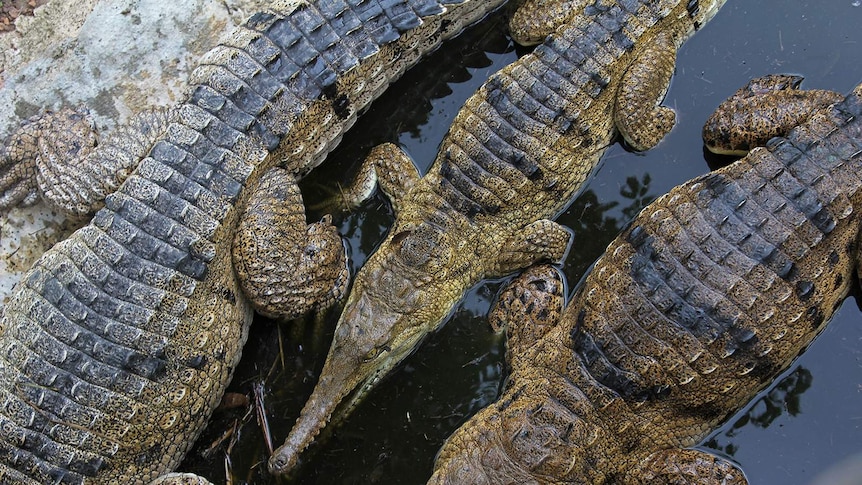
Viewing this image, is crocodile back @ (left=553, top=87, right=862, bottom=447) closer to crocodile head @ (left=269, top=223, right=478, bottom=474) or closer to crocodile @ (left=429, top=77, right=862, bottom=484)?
crocodile @ (left=429, top=77, right=862, bottom=484)

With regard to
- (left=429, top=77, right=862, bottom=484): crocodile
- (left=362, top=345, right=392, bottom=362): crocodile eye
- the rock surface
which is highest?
the rock surface

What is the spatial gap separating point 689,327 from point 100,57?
3.75 metres

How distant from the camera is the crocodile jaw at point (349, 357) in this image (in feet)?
13.1

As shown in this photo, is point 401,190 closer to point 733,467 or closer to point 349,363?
point 349,363

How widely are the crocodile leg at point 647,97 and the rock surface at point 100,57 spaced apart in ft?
7.63

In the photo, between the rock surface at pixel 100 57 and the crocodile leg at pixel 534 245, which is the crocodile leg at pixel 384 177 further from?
the rock surface at pixel 100 57

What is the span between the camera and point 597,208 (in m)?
4.62

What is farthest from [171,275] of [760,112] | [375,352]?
[760,112]

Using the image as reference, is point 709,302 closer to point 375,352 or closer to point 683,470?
point 683,470

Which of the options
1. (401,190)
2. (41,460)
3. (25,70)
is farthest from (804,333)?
(25,70)

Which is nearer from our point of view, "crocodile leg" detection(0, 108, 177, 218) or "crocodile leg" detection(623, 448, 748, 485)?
"crocodile leg" detection(623, 448, 748, 485)

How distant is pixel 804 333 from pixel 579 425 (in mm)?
1249

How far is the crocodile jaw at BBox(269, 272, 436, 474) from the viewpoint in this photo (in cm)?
400

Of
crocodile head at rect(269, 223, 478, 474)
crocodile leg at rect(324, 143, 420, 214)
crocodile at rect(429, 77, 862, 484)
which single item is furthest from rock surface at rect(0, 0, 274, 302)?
crocodile at rect(429, 77, 862, 484)
